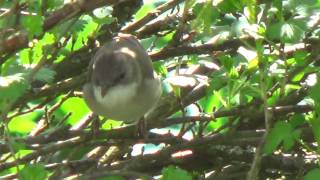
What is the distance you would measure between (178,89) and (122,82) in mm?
643

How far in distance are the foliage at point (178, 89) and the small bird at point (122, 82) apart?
0.14 ft

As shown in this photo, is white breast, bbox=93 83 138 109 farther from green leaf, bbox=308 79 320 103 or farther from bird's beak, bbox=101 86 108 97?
green leaf, bbox=308 79 320 103

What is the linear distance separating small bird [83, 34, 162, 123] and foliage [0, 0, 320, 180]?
4cm

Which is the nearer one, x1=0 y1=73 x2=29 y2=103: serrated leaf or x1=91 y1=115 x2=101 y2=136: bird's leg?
x1=0 y1=73 x2=29 y2=103: serrated leaf

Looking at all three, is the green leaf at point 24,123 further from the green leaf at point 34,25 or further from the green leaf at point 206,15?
the green leaf at point 206,15

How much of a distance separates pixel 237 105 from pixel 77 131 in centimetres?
57

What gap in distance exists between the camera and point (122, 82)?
9.62ft

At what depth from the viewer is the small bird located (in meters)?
2.74

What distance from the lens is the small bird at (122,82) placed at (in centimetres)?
274

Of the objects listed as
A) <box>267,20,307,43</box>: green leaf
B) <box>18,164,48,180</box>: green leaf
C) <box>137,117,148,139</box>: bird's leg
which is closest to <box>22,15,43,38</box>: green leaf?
<box>18,164,48,180</box>: green leaf

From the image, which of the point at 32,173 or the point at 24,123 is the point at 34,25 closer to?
the point at 32,173

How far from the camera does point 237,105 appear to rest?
2.37 m

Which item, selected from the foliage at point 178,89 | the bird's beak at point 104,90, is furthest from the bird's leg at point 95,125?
the bird's beak at point 104,90

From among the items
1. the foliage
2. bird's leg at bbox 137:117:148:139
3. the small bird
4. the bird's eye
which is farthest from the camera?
the bird's eye
